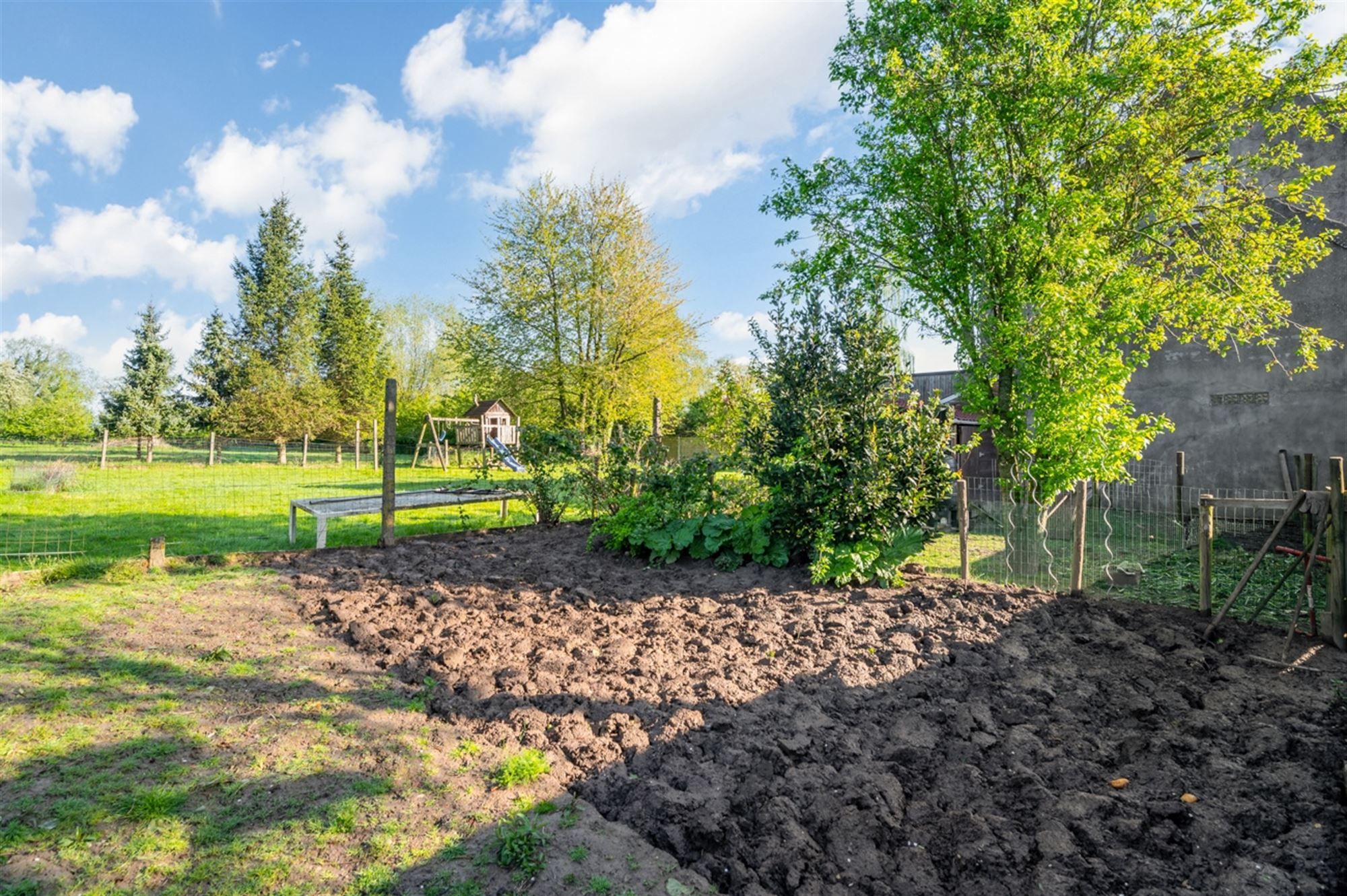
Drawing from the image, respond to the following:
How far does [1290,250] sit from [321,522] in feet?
52.2

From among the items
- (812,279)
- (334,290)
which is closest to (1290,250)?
(812,279)

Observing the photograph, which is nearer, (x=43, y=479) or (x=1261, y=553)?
(x=1261, y=553)

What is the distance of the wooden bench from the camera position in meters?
8.06

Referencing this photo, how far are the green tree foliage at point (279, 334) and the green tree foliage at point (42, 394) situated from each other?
5.75m

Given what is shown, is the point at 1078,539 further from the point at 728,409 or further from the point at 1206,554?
the point at 728,409

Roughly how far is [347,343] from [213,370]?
18.2ft

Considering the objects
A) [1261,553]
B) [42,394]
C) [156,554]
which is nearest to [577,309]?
[156,554]

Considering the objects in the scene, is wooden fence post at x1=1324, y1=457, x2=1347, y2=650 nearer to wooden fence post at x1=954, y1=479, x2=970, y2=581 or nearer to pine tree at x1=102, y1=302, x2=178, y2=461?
wooden fence post at x1=954, y1=479, x2=970, y2=581

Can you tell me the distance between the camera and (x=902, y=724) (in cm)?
366

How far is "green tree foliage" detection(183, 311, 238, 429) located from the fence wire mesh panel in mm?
6984

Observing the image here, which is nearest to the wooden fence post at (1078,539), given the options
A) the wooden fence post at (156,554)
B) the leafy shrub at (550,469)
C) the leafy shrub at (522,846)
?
the leafy shrub at (522,846)

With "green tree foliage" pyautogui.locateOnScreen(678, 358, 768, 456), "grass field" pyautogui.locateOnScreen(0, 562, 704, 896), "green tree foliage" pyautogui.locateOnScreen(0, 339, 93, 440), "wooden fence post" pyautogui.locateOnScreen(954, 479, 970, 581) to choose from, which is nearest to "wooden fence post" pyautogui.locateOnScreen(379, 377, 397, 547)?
"grass field" pyautogui.locateOnScreen(0, 562, 704, 896)

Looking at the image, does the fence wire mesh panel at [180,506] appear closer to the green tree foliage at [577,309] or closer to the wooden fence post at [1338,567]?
the green tree foliage at [577,309]

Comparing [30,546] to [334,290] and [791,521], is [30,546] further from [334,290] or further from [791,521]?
[334,290]
